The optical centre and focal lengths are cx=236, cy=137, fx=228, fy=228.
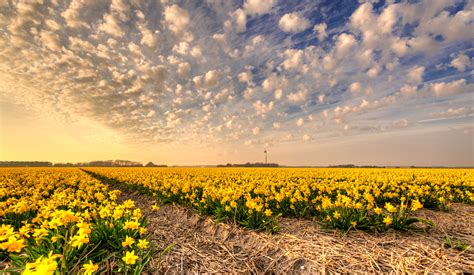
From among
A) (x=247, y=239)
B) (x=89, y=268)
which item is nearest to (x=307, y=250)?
(x=247, y=239)

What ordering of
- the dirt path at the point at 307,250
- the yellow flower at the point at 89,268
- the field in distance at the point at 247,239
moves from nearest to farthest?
the yellow flower at the point at 89,268 → the field in distance at the point at 247,239 → the dirt path at the point at 307,250

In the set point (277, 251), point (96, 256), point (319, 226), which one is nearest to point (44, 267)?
point (96, 256)

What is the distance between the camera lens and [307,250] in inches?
177

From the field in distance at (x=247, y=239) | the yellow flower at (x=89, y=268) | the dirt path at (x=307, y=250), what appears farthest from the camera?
the dirt path at (x=307, y=250)

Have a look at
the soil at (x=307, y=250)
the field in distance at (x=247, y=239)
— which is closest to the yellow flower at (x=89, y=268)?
the field in distance at (x=247, y=239)

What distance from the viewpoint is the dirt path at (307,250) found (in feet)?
12.7

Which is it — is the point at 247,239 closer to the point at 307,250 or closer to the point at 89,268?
the point at 307,250

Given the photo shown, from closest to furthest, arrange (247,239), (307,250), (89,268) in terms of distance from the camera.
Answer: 1. (89,268)
2. (307,250)
3. (247,239)

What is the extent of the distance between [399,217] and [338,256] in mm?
2320

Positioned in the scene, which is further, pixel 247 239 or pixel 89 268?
pixel 247 239

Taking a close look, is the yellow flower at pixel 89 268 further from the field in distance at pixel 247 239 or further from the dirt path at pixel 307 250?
the dirt path at pixel 307 250

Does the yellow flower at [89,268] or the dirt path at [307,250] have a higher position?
the yellow flower at [89,268]

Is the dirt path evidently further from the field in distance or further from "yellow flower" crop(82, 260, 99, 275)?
"yellow flower" crop(82, 260, 99, 275)

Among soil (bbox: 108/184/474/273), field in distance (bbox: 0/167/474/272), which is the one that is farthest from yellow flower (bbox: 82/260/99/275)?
soil (bbox: 108/184/474/273)
